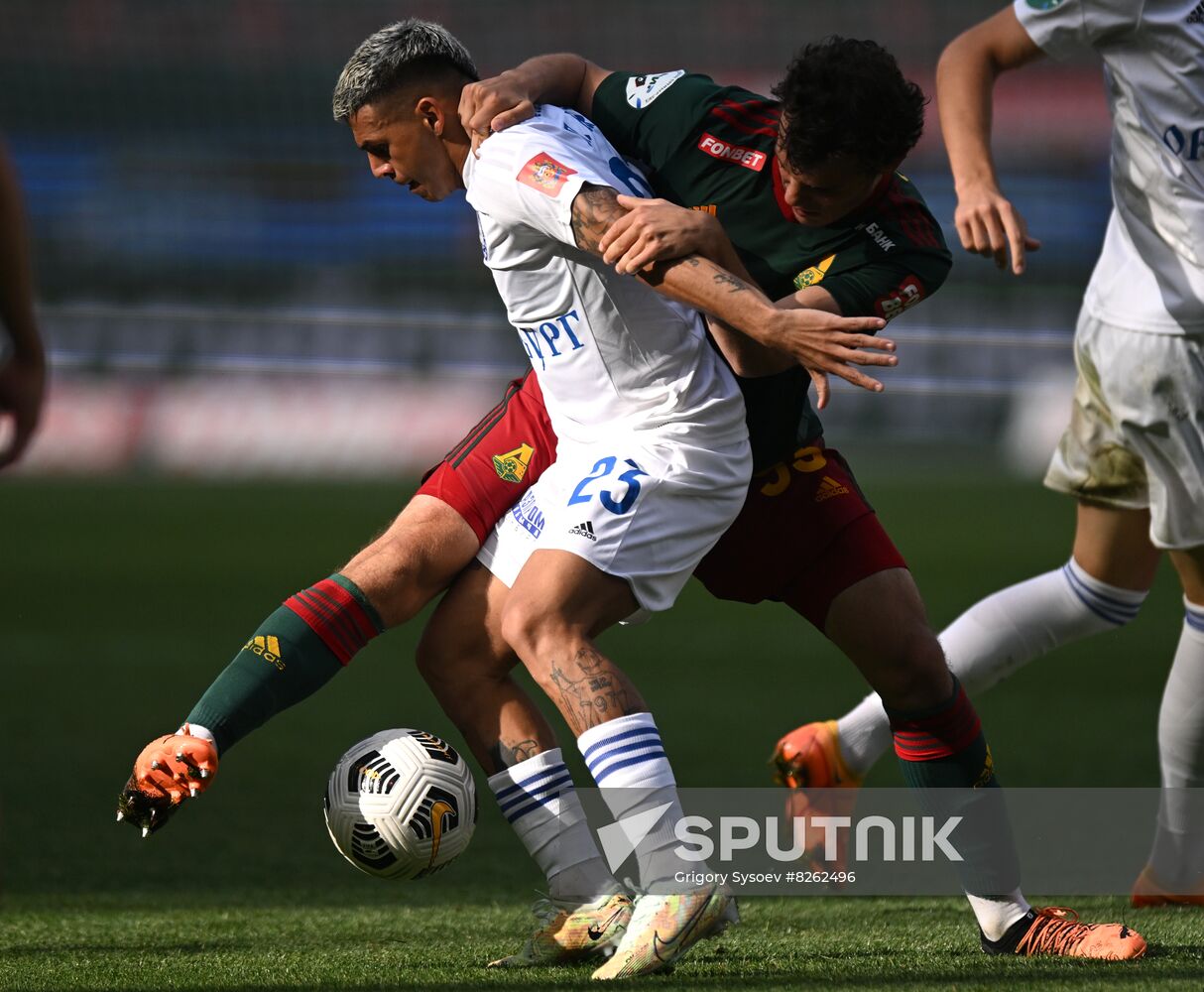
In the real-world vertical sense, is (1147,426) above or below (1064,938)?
above

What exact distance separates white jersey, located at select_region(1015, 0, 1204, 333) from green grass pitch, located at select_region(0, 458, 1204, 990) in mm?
1404

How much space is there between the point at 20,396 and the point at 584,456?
1.14 metres

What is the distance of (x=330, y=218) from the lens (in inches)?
981

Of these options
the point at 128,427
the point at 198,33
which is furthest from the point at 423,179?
the point at 198,33

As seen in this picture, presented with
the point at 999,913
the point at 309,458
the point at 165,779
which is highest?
the point at 165,779

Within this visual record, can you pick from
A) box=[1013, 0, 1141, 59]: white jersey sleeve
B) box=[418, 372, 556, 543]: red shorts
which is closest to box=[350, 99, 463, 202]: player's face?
box=[418, 372, 556, 543]: red shorts

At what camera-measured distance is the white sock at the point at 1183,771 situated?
4.04 meters

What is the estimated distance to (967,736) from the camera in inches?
144

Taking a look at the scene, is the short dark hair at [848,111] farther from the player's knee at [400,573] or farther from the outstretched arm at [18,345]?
the outstretched arm at [18,345]

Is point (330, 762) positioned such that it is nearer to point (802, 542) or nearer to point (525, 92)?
point (802, 542)

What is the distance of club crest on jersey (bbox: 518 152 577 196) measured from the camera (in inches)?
127

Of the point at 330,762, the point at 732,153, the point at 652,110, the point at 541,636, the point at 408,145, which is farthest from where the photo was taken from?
the point at 330,762

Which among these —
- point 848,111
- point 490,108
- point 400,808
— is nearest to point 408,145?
point 490,108

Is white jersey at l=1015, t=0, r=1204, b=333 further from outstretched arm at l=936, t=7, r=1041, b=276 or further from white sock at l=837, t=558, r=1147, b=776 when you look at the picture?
white sock at l=837, t=558, r=1147, b=776
